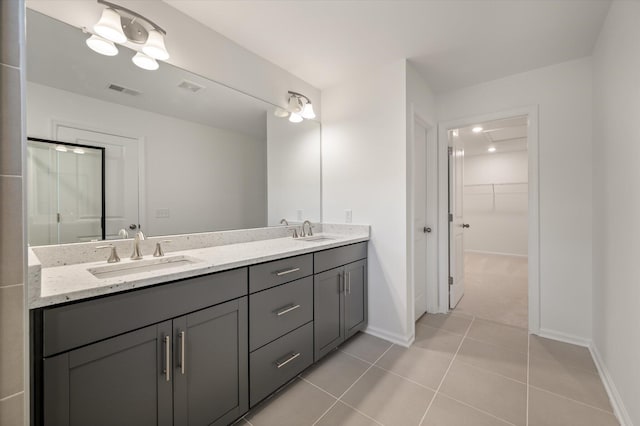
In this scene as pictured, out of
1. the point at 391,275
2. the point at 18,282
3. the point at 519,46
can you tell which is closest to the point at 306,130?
the point at 391,275

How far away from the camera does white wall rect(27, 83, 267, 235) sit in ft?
4.38

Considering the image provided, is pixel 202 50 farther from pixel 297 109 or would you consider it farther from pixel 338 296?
pixel 338 296

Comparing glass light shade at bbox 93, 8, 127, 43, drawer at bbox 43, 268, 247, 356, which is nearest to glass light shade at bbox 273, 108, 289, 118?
glass light shade at bbox 93, 8, 127, 43

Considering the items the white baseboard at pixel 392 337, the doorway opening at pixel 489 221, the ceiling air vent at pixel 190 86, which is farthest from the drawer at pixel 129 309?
the doorway opening at pixel 489 221

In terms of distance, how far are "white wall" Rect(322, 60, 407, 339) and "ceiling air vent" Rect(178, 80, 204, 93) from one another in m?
1.30

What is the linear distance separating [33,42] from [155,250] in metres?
1.14

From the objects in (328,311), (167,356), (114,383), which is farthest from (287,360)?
(114,383)

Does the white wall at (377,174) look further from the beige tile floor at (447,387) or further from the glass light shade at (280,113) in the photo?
the glass light shade at (280,113)

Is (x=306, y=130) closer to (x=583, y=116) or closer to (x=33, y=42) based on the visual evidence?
(x=33, y=42)

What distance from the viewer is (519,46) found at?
2064mm

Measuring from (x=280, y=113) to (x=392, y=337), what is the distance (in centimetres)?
222

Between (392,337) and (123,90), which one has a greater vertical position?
(123,90)

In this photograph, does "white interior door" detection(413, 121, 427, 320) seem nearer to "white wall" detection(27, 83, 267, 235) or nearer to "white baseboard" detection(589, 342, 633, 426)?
"white baseboard" detection(589, 342, 633, 426)

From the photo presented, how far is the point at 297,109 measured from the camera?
247 cm
